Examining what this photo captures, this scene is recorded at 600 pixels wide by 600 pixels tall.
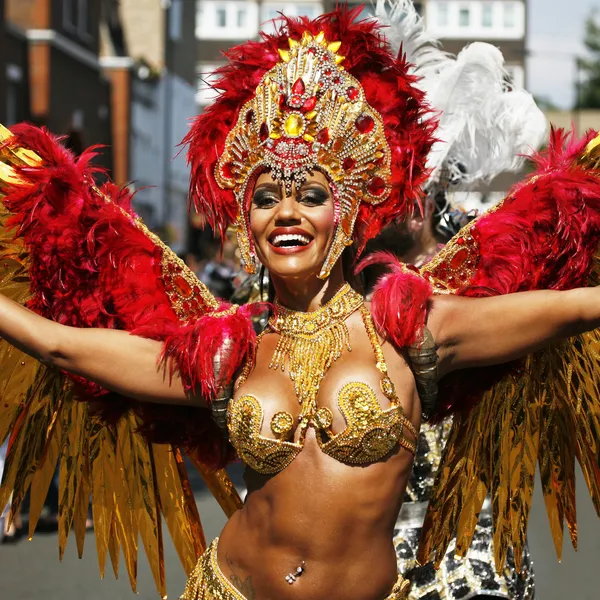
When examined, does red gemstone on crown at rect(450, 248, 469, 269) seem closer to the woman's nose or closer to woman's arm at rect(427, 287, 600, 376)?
woman's arm at rect(427, 287, 600, 376)

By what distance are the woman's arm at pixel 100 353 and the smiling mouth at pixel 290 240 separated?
0.44 m

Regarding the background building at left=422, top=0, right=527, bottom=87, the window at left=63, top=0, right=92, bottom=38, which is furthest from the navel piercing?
the background building at left=422, top=0, right=527, bottom=87

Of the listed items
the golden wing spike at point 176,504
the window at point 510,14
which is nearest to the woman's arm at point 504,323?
the golden wing spike at point 176,504

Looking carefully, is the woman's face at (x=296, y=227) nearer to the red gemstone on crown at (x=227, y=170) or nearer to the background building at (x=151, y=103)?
the red gemstone on crown at (x=227, y=170)

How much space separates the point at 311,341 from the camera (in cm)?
310

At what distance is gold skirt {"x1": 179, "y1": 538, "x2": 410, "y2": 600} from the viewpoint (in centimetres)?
304

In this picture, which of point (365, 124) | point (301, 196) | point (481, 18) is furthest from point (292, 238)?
point (481, 18)

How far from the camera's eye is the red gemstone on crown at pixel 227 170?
125 inches

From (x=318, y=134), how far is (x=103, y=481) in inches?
50.3

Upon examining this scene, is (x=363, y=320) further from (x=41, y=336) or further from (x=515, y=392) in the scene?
(x=41, y=336)

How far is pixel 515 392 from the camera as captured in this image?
3.36 metres

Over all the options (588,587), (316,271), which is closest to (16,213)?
(316,271)

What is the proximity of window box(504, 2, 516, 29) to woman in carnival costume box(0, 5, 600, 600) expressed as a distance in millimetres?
50610

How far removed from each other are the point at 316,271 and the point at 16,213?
91 centimetres
